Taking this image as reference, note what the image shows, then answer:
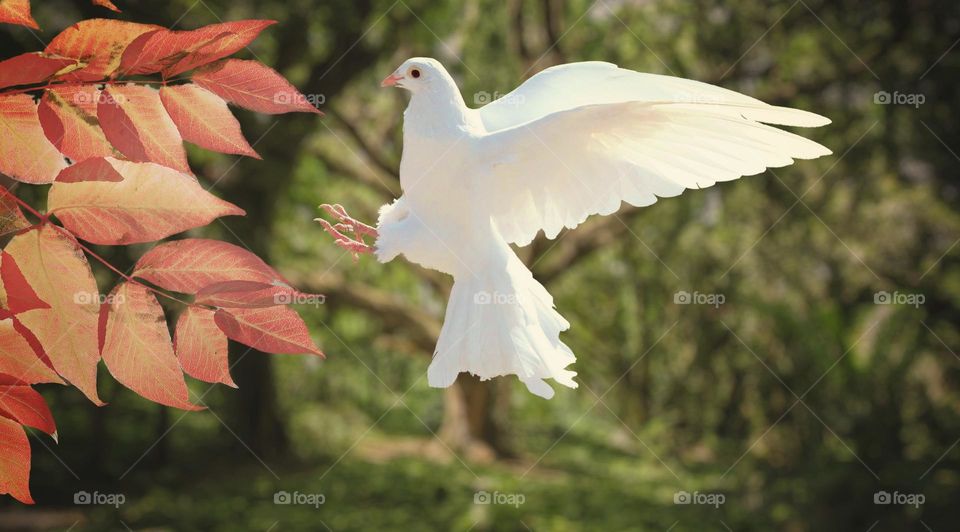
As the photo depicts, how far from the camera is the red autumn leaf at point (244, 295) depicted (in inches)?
16.3

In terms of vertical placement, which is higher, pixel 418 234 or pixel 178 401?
pixel 418 234

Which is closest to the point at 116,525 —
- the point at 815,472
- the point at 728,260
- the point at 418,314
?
the point at 418,314

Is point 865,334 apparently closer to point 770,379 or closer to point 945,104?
point 770,379

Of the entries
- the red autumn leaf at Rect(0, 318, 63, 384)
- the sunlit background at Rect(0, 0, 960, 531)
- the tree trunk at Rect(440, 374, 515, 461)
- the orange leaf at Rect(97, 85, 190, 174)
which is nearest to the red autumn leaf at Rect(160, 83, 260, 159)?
the orange leaf at Rect(97, 85, 190, 174)

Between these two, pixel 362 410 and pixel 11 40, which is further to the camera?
pixel 362 410

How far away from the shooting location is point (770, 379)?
4.87 metres

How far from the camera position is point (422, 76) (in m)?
0.60

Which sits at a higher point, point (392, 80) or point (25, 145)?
point (392, 80)

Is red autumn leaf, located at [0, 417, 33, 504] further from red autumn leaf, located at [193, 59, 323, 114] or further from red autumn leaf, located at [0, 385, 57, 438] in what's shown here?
red autumn leaf, located at [193, 59, 323, 114]

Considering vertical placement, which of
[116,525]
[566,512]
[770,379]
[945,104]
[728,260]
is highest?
[945,104]

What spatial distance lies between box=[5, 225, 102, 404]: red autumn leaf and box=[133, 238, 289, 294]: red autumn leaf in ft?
0.09

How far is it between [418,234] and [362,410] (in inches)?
219

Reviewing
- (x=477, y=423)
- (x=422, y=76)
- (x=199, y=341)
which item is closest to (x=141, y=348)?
(x=199, y=341)

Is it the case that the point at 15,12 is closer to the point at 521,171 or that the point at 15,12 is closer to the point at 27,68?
the point at 27,68
